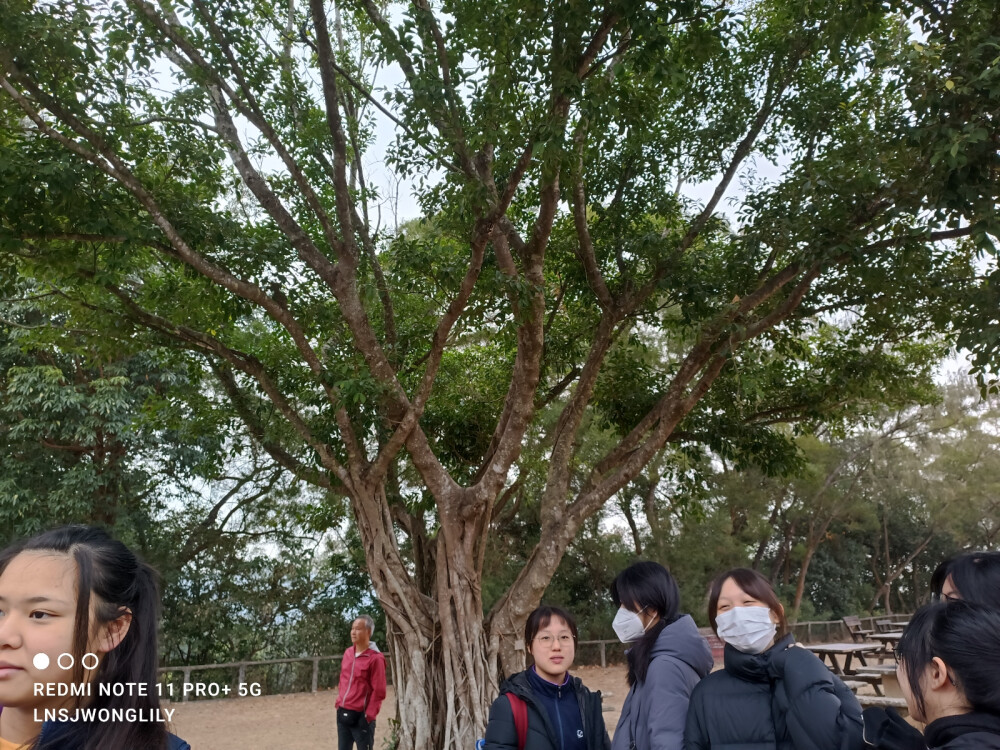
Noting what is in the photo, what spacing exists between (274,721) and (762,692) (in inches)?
416

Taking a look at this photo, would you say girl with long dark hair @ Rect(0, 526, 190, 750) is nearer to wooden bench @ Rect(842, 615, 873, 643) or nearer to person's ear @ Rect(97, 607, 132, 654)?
person's ear @ Rect(97, 607, 132, 654)

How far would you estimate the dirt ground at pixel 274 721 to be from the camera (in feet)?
30.5

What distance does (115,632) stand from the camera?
56.3 inches

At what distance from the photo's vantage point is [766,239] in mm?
6070

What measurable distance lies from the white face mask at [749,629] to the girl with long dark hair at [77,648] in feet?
5.30

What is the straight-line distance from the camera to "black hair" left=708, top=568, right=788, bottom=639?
2.40 m

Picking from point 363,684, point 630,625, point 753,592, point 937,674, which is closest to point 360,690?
point 363,684

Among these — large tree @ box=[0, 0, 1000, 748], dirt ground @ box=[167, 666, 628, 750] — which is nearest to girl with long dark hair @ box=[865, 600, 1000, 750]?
large tree @ box=[0, 0, 1000, 748]

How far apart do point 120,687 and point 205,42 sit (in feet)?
17.0

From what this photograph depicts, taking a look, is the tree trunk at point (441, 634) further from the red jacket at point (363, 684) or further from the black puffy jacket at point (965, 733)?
the black puffy jacket at point (965, 733)

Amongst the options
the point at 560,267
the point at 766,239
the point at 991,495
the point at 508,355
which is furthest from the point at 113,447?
the point at 991,495

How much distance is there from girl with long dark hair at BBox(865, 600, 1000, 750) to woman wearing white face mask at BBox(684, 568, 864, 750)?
0.30 m

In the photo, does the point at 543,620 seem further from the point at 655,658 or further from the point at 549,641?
the point at 655,658

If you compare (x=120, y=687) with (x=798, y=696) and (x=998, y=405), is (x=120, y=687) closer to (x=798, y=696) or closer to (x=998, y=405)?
(x=798, y=696)
